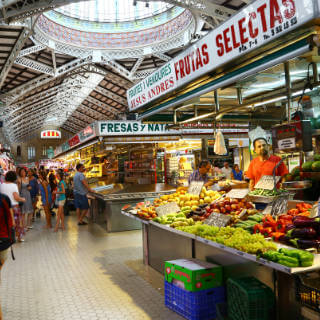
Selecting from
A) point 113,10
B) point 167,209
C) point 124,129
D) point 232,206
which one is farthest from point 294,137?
point 113,10

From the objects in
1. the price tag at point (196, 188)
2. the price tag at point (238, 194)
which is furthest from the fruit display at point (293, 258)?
the price tag at point (196, 188)

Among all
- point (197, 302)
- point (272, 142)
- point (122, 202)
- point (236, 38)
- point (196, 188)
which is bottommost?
point (197, 302)

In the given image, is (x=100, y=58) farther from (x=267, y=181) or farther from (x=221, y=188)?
(x=267, y=181)

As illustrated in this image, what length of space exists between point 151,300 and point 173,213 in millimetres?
1362

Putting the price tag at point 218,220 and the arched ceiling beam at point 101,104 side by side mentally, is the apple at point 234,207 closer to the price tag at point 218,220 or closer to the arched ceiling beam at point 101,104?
the price tag at point 218,220

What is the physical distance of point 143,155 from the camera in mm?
12062

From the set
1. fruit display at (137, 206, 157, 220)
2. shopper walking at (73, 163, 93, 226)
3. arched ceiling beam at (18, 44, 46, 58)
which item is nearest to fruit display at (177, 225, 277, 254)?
fruit display at (137, 206, 157, 220)

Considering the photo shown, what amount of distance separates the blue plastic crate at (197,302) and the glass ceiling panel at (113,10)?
56.0ft

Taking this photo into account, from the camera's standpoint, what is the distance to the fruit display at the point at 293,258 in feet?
8.00

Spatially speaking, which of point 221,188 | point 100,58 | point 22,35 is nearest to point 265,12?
point 221,188

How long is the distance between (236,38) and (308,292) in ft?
7.29

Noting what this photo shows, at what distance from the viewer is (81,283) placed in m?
4.59

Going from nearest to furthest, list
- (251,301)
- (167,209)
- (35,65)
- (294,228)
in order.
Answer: (251,301) → (294,228) → (167,209) → (35,65)

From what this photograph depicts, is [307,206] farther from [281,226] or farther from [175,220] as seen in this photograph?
[175,220]
